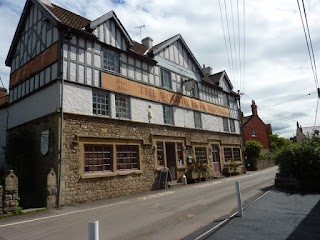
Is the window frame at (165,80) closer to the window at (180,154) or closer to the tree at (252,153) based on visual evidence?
the window at (180,154)

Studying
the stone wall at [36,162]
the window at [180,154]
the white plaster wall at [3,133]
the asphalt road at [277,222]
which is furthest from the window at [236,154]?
the white plaster wall at [3,133]

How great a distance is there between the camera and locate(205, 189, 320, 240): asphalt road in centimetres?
607

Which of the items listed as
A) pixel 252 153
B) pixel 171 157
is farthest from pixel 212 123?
pixel 252 153

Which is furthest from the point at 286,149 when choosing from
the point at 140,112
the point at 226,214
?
the point at 140,112

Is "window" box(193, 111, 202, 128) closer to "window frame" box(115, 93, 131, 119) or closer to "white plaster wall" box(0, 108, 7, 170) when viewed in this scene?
"window frame" box(115, 93, 131, 119)

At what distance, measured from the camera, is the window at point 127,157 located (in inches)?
602

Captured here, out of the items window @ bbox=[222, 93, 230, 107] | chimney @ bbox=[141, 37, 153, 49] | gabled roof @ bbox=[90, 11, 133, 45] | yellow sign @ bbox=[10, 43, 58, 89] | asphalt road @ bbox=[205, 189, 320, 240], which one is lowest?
asphalt road @ bbox=[205, 189, 320, 240]

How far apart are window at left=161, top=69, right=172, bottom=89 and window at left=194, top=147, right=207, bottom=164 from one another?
18.4ft

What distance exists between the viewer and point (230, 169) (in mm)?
24578

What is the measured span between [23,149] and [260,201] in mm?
11439

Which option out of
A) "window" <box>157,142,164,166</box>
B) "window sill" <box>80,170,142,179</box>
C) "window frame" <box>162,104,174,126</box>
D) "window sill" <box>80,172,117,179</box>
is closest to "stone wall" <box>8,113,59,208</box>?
"window sill" <box>80,172,117,179</box>

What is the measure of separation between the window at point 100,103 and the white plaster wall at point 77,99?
19.8 inches

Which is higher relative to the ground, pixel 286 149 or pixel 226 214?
pixel 286 149

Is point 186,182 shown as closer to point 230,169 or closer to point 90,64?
point 230,169
